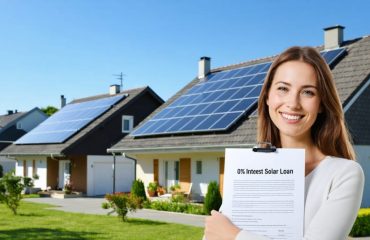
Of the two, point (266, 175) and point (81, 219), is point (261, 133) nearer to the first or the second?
point (266, 175)

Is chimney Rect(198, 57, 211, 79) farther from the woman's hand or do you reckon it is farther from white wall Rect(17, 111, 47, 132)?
white wall Rect(17, 111, 47, 132)

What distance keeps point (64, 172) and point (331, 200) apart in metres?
35.2

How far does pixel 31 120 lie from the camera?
56.0 meters

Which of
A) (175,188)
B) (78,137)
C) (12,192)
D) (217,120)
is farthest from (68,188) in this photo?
(217,120)

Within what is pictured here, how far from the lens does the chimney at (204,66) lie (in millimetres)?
30234

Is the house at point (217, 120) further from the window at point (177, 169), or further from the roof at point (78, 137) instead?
the roof at point (78, 137)

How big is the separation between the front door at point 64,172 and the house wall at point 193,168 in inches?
324

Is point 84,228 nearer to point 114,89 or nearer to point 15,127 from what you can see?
point 114,89

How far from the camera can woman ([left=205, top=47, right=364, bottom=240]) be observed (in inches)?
81.4

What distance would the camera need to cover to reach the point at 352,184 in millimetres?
2100

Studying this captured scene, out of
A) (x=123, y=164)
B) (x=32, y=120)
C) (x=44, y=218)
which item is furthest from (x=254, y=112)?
(x=32, y=120)

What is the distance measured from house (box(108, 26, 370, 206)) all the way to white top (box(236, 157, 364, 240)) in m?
17.2

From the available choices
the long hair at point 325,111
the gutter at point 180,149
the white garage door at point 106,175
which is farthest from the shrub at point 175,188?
the long hair at point 325,111

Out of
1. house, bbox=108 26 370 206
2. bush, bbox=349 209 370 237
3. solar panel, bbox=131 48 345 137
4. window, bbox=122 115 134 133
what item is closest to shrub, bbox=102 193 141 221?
house, bbox=108 26 370 206
